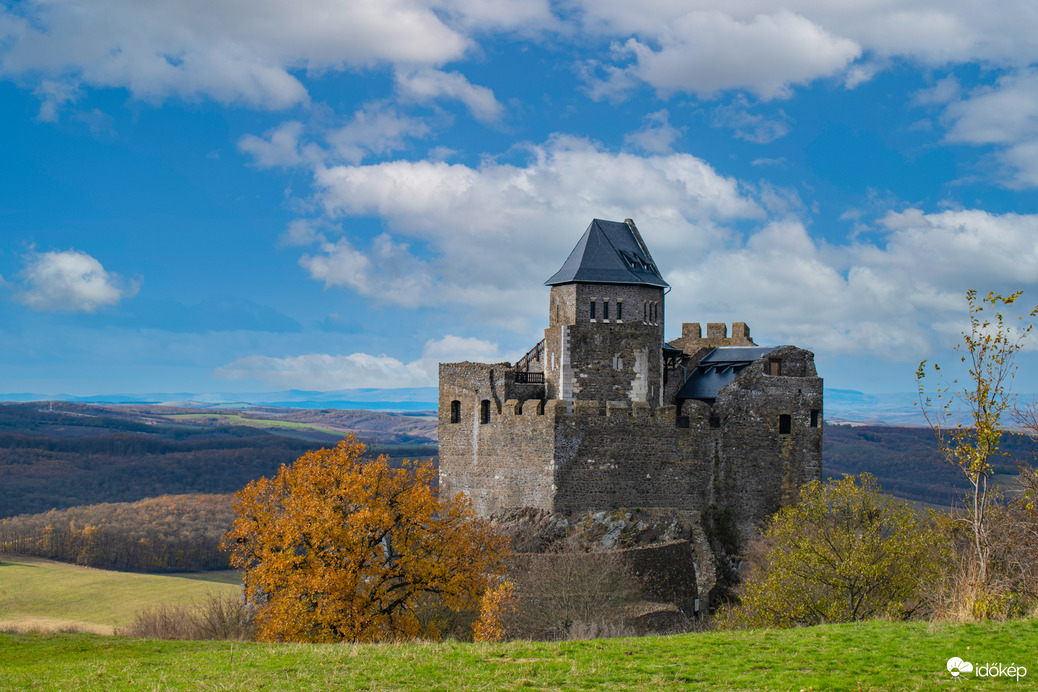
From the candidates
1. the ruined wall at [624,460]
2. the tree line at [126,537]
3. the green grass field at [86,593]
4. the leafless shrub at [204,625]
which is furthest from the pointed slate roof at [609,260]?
the tree line at [126,537]

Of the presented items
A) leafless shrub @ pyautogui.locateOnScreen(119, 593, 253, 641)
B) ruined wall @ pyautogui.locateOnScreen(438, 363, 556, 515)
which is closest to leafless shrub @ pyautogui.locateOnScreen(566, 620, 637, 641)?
ruined wall @ pyautogui.locateOnScreen(438, 363, 556, 515)

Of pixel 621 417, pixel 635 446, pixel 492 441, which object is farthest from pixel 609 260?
pixel 492 441

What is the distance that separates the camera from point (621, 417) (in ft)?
146

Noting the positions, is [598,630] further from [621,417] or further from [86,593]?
[86,593]

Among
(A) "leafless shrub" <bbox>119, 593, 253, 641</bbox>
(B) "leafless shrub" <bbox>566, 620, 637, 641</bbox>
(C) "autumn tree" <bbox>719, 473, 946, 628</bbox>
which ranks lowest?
(A) "leafless shrub" <bbox>119, 593, 253, 641</bbox>

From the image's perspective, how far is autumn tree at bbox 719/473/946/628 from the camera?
3319 centimetres

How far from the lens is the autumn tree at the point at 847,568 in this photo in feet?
109

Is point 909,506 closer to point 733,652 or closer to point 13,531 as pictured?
point 733,652

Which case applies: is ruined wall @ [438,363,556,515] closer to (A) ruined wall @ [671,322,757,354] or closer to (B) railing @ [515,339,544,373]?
(B) railing @ [515,339,544,373]

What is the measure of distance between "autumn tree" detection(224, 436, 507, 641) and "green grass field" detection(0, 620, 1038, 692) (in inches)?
253

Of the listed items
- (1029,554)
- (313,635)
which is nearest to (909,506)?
(1029,554)

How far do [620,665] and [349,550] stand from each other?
14.5m

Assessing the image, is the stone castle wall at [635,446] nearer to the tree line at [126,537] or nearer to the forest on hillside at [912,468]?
the tree line at [126,537]

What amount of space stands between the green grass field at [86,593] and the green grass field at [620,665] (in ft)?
159
